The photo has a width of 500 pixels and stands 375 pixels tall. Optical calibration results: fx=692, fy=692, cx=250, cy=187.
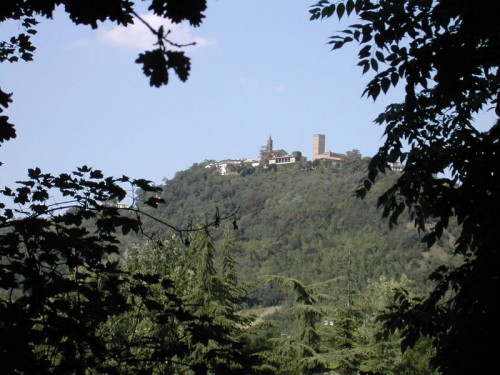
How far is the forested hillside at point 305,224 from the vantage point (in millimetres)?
109188

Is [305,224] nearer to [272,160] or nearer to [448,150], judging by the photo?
[272,160]

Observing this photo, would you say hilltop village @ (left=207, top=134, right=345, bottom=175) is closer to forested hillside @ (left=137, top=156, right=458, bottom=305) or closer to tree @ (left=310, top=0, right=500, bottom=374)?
forested hillside @ (left=137, top=156, right=458, bottom=305)

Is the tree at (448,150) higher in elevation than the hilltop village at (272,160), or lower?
lower

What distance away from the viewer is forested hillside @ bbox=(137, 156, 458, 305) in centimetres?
10919

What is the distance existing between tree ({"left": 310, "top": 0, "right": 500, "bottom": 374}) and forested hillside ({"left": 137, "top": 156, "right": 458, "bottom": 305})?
267 feet

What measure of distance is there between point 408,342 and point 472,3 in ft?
7.41

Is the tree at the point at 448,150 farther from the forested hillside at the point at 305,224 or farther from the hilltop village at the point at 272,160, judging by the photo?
the hilltop village at the point at 272,160

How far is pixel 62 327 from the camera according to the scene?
10.9ft

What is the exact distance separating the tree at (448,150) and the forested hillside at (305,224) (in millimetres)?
81389

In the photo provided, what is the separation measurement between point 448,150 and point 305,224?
433 ft

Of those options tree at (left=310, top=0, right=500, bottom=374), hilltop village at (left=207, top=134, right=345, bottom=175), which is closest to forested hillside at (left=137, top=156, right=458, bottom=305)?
hilltop village at (left=207, top=134, right=345, bottom=175)

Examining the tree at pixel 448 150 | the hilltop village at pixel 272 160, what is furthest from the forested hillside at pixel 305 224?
the tree at pixel 448 150

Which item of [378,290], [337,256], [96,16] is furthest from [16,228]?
[337,256]

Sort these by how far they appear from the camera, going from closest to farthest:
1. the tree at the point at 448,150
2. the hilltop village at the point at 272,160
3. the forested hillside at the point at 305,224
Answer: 1. the tree at the point at 448,150
2. the forested hillside at the point at 305,224
3. the hilltop village at the point at 272,160
